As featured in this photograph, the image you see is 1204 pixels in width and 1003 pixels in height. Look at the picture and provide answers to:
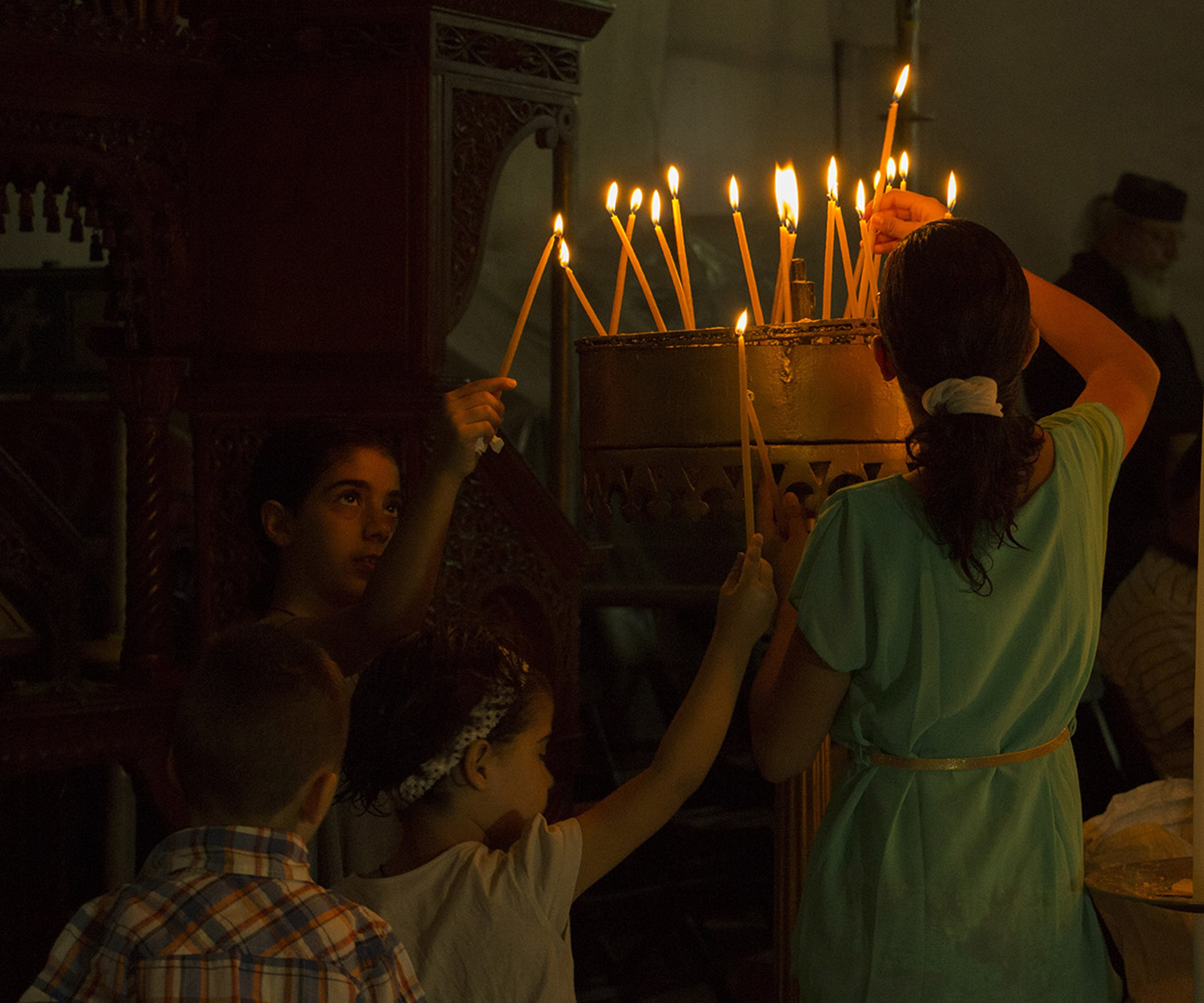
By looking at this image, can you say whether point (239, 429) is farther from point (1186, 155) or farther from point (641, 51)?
point (1186, 155)

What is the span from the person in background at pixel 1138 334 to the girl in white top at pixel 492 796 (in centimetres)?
340

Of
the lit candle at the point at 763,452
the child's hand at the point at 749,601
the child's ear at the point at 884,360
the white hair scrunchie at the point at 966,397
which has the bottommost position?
the child's hand at the point at 749,601

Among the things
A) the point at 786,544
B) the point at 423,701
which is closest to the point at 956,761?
the point at 786,544

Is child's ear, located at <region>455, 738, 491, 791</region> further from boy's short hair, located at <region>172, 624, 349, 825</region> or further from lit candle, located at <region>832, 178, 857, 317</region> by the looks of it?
lit candle, located at <region>832, 178, 857, 317</region>

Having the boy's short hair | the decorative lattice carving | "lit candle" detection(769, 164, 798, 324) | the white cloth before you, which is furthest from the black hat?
the boy's short hair

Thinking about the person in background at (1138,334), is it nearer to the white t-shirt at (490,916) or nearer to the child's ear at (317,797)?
the white t-shirt at (490,916)

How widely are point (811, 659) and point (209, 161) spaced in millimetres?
1934

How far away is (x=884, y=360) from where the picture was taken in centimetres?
151

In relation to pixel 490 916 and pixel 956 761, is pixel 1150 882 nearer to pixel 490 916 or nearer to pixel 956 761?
pixel 956 761

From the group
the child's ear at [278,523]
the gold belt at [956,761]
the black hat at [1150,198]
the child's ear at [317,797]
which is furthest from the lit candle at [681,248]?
the black hat at [1150,198]

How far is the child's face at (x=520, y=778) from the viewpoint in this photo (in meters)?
1.61

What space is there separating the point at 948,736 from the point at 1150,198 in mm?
4402

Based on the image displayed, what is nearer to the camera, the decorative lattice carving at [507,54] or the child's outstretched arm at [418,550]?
the child's outstretched arm at [418,550]

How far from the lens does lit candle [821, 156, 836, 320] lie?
5.31 feet
